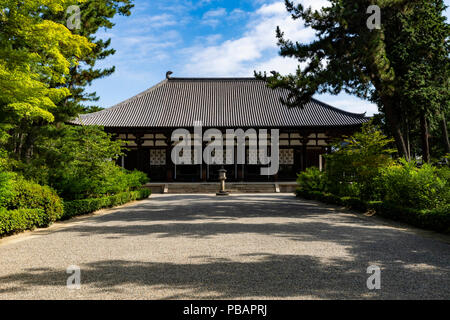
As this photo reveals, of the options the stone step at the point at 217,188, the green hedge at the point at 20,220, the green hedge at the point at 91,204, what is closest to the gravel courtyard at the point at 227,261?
the green hedge at the point at 20,220

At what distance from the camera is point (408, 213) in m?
7.53

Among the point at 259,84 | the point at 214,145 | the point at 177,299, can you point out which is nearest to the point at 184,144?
the point at 214,145

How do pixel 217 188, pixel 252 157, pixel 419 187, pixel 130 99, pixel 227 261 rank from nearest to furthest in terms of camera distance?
pixel 227 261 → pixel 419 187 → pixel 217 188 → pixel 252 157 → pixel 130 99

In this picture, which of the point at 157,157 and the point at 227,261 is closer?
the point at 227,261

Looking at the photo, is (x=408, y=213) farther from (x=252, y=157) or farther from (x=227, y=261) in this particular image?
(x=252, y=157)

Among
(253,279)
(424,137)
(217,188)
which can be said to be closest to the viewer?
(253,279)

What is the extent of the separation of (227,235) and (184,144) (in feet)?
51.2

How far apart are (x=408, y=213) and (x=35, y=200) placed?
908 cm

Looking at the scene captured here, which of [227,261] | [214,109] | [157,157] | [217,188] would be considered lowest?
[217,188]

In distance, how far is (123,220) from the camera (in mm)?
8680

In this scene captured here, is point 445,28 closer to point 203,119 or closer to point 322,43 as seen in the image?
point 322,43

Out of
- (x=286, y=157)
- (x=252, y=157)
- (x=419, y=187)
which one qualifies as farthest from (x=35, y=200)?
(x=286, y=157)

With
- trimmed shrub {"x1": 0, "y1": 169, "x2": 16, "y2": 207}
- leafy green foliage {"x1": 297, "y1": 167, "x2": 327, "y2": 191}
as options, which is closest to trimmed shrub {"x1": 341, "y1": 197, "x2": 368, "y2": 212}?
leafy green foliage {"x1": 297, "y1": 167, "x2": 327, "y2": 191}

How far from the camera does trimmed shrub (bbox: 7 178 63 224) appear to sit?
713 centimetres
